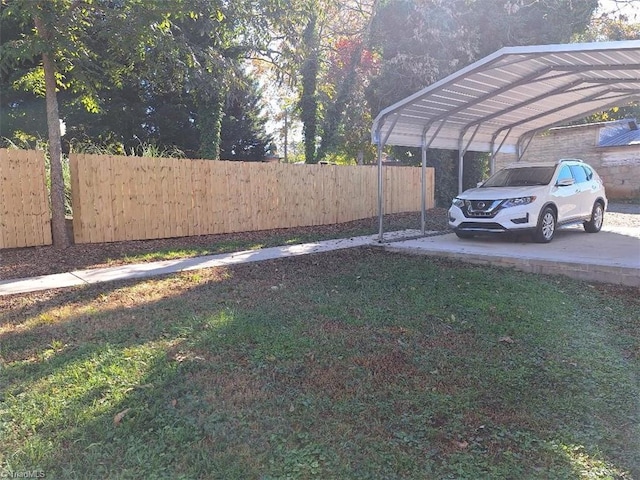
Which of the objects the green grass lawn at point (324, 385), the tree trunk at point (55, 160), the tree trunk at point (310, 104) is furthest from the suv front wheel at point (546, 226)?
the tree trunk at point (310, 104)

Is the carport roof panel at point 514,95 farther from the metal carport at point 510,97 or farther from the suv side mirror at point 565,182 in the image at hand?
the suv side mirror at point 565,182

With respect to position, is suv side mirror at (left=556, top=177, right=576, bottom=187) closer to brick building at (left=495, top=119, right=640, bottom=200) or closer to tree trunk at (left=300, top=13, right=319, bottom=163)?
tree trunk at (left=300, top=13, right=319, bottom=163)

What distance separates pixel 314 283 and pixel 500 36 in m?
15.8

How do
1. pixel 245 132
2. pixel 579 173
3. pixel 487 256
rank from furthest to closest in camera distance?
pixel 245 132
pixel 579 173
pixel 487 256

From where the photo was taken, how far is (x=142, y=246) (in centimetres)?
1036

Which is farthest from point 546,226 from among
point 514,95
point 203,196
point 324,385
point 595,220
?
point 203,196

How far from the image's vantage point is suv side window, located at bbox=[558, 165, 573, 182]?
32.7ft

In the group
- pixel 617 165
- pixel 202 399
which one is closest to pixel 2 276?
pixel 202 399

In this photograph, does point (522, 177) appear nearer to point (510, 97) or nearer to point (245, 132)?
point (510, 97)

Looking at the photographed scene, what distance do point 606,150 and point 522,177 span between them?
15.9 m

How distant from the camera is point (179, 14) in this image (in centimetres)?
845

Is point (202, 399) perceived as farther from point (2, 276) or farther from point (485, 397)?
point (2, 276)

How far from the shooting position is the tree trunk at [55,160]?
9094 mm

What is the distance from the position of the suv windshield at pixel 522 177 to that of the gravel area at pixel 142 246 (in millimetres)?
2541
